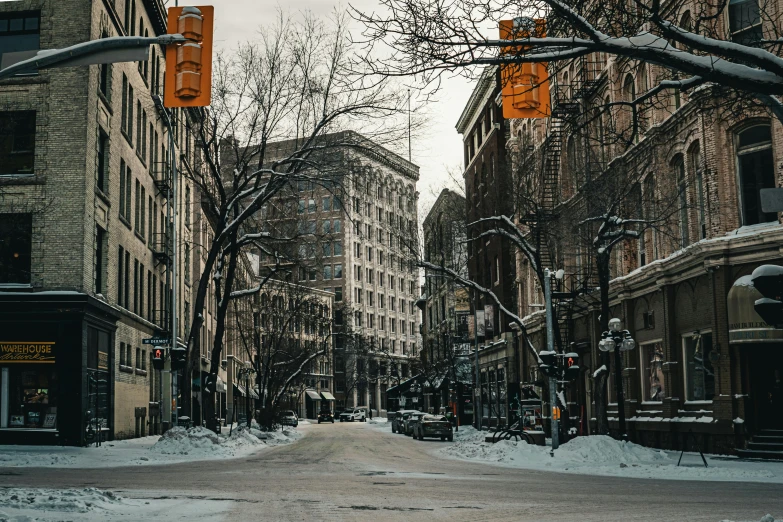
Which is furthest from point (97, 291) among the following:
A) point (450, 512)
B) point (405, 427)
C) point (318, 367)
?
point (318, 367)

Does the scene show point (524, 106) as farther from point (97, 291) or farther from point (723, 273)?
point (97, 291)

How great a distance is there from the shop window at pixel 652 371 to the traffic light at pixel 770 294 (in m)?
22.0

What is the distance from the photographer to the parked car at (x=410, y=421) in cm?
5324

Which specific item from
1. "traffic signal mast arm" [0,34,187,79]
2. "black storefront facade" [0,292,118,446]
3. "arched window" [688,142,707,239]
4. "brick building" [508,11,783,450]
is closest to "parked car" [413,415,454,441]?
"brick building" [508,11,783,450]

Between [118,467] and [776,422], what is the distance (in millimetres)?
18269

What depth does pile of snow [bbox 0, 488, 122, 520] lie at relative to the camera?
1157 cm

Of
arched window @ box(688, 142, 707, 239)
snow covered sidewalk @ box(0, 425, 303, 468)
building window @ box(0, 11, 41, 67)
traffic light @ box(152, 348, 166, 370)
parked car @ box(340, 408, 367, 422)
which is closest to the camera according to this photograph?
snow covered sidewalk @ box(0, 425, 303, 468)

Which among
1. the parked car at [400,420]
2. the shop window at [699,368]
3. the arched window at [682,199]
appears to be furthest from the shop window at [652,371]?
the parked car at [400,420]

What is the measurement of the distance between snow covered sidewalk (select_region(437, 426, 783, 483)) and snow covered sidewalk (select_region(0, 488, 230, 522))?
12067 mm

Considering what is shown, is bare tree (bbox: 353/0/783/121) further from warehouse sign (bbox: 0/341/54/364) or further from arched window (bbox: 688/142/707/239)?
warehouse sign (bbox: 0/341/54/364)

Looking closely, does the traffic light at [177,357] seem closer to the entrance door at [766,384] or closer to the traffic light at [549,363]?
the traffic light at [549,363]

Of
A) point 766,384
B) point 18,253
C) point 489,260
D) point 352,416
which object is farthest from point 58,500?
point 352,416

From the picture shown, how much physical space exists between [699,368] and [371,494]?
684 inches

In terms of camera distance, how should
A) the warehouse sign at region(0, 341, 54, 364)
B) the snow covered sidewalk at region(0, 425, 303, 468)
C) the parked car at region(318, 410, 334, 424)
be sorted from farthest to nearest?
the parked car at region(318, 410, 334, 424), the warehouse sign at region(0, 341, 54, 364), the snow covered sidewalk at region(0, 425, 303, 468)
